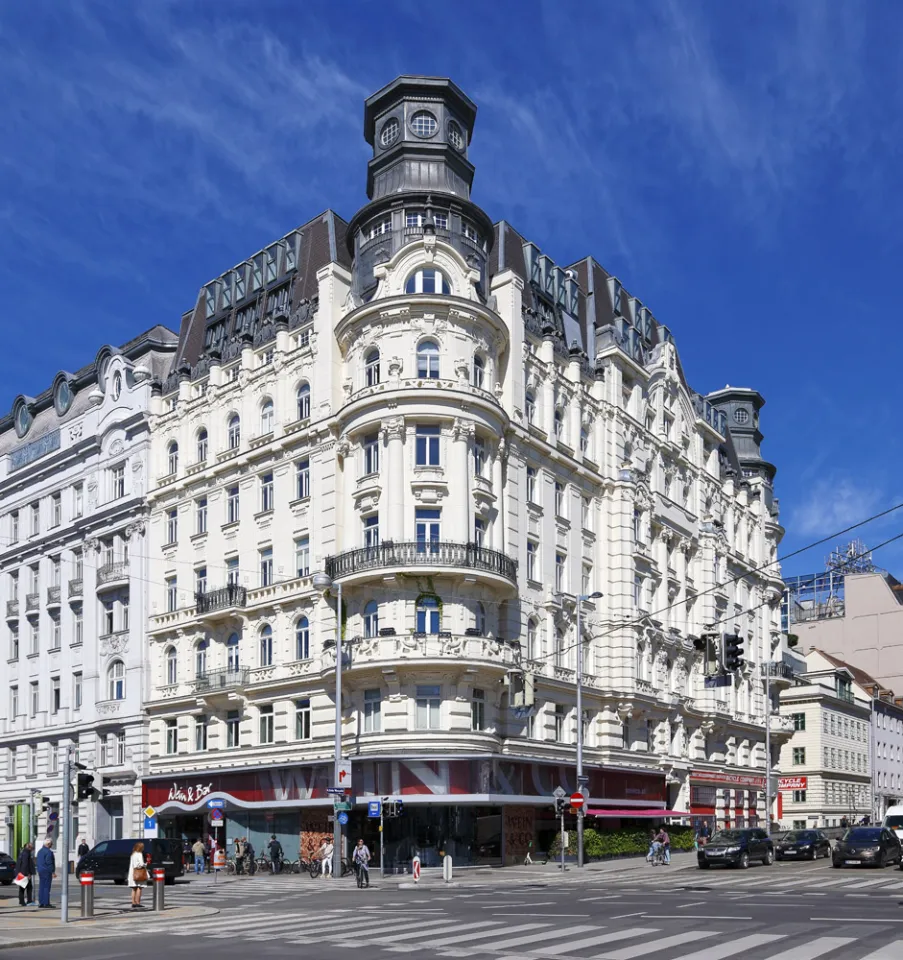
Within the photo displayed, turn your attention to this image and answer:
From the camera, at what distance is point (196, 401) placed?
192 feet

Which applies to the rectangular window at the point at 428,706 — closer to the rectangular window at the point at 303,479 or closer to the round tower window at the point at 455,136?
the rectangular window at the point at 303,479

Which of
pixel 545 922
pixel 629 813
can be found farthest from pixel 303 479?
pixel 545 922

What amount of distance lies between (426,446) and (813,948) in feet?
103

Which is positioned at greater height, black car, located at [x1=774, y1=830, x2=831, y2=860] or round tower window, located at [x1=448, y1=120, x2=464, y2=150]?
round tower window, located at [x1=448, y1=120, x2=464, y2=150]

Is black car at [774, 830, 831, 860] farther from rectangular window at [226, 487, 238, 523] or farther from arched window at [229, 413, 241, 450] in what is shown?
arched window at [229, 413, 241, 450]

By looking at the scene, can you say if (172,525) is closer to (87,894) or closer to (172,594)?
(172,594)

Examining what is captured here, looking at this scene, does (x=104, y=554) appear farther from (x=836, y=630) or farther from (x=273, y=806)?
(x=836, y=630)

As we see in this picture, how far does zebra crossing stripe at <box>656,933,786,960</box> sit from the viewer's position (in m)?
18.0

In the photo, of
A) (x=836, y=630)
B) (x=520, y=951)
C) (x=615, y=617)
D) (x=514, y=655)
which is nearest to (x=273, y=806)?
(x=514, y=655)

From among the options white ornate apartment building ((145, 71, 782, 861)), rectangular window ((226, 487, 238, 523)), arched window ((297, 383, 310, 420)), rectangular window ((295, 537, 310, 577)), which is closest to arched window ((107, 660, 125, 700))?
white ornate apartment building ((145, 71, 782, 861))

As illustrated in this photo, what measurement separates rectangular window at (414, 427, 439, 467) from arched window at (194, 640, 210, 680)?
575 inches

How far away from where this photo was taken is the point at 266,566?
53.9 m

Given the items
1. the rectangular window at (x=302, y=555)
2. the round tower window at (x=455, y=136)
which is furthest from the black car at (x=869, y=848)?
the round tower window at (x=455, y=136)

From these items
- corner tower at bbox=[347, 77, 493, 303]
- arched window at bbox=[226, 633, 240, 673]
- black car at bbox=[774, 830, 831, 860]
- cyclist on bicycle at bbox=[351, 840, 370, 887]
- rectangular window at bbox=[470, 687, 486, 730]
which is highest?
corner tower at bbox=[347, 77, 493, 303]
